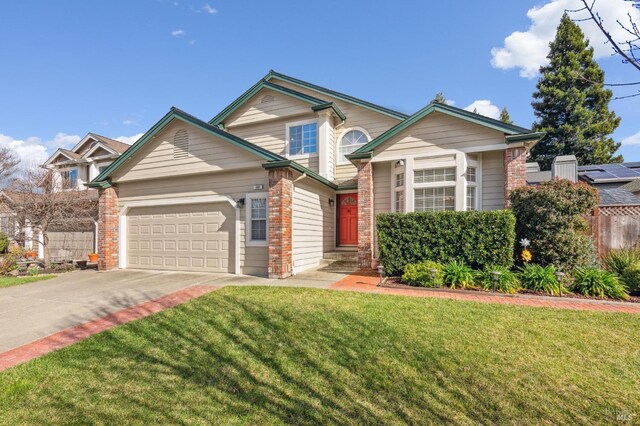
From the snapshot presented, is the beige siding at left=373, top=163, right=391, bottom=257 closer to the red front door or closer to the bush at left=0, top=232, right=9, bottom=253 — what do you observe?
the red front door

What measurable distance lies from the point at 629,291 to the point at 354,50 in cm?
1432

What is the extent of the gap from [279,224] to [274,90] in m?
7.51

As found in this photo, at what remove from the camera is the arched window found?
44.4 feet

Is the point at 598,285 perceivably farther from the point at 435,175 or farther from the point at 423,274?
the point at 435,175

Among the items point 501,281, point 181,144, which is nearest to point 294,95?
point 181,144

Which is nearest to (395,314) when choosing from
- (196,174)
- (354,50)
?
(196,174)

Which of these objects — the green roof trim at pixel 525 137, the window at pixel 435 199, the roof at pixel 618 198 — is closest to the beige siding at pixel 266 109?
the window at pixel 435 199

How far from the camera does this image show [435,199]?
986cm

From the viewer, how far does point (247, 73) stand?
1622 cm

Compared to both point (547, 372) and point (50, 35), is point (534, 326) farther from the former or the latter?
point (50, 35)

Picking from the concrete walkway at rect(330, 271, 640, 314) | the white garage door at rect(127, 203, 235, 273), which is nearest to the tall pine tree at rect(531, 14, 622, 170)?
the concrete walkway at rect(330, 271, 640, 314)

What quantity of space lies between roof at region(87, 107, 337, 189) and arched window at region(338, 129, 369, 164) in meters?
1.89

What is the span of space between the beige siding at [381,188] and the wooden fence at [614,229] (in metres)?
5.91

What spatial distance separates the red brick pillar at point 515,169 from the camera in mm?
9039
